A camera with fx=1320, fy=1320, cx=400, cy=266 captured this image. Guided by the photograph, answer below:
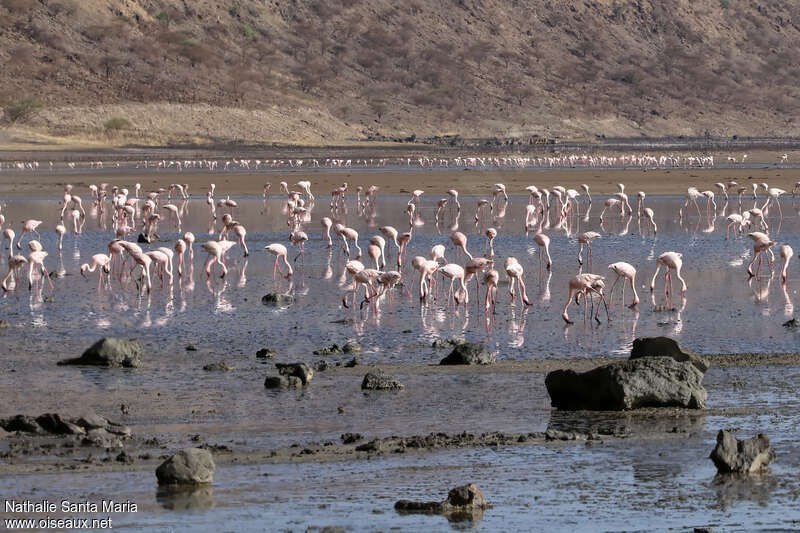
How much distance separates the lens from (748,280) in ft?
69.4

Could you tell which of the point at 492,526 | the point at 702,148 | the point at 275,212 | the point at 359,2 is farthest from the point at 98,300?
the point at 359,2

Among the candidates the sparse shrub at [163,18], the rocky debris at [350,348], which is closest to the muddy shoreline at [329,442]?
the rocky debris at [350,348]

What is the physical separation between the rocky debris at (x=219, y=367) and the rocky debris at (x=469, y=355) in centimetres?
229

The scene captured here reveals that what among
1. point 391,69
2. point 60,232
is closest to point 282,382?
point 60,232

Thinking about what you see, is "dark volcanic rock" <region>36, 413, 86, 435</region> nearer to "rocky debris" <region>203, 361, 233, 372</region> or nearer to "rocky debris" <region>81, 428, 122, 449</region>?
"rocky debris" <region>81, 428, 122, 449</region>

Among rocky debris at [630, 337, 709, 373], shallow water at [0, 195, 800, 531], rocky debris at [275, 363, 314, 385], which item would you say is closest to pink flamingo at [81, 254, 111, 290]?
shallow water at [0, 195, 800, 531]

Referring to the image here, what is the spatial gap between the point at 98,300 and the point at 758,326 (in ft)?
30.9

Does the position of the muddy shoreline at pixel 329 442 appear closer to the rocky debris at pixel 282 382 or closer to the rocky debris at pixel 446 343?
the rocky debris at pixel 282 382

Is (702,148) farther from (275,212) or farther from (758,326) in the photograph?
(758,326)

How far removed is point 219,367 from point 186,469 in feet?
15.3

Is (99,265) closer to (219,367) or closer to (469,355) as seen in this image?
(219,367)

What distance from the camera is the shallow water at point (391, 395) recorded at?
8.73 meters

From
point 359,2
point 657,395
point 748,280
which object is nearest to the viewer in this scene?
point 657,395

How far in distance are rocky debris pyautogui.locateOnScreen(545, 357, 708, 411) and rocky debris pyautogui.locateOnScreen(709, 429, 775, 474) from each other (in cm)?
203
